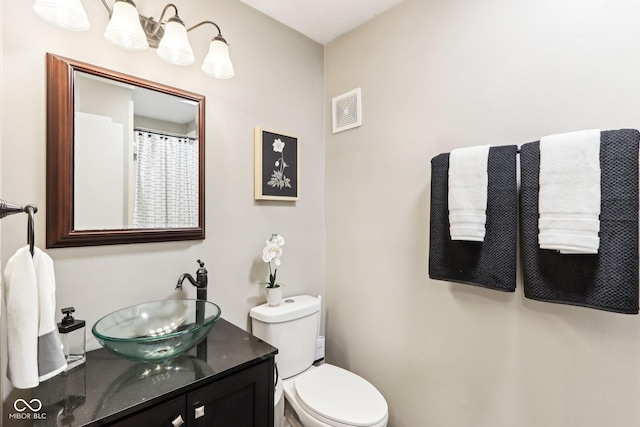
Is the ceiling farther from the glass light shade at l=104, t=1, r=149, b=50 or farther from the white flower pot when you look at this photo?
the white flower pot

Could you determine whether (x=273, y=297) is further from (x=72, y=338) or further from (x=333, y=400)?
(x=72, y=338)

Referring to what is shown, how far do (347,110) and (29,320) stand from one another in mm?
1723

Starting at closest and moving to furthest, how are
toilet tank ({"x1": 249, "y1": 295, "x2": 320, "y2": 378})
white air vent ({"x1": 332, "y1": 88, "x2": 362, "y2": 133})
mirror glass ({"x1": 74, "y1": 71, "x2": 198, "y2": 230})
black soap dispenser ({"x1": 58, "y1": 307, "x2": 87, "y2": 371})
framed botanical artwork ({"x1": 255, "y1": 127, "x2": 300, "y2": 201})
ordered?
black soap dispenser ({"x1": 58, "y1": 307, "x2": 87, "y2": 371}) < mirror glass ({"x1": 74, "y1": 71, "x2": 198, "y2": 230}) < toilet tank ({"x1": 249, "y1": 295, "x2": 320, "y2": 378}) < framed botanical artwork ({"x1": 255, "y1": 127, "x2": 300, "y2": 201}) < white air vent ({"x1": 332, "y1": 88, "x2": 362, "y2": 133})

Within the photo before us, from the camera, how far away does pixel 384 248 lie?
5.49 ft

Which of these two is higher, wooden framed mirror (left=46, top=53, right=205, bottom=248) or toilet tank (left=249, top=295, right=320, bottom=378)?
wooden framed mirror (left=46, top=53, right=205, bottom=248)

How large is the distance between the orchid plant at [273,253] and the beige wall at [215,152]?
0.21 feet

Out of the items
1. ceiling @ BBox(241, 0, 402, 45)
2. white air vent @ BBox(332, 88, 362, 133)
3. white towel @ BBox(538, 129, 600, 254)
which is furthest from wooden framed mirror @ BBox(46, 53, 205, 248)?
white towel @ BBox(538, 129, 600, 254)

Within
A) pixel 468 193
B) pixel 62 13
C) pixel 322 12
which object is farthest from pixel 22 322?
pixel 322 12

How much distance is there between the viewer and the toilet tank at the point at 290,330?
1.52m

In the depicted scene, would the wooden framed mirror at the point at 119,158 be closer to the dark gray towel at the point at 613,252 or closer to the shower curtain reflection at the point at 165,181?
the shower curtain reflection at the point at 165,181

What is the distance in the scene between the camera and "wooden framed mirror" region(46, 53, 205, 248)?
41.5 inches

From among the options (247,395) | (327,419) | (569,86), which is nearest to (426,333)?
(327,419)

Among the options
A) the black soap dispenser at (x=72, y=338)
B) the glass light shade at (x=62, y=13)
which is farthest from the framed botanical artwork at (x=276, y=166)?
the black soap dispenser at (x=72, y=338)

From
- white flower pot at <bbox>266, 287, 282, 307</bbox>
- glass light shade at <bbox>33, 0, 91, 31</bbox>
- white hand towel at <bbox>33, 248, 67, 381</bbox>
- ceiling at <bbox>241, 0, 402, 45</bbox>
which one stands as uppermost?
ceiling at <bbox>241, 0, 402, 45</bbox>
